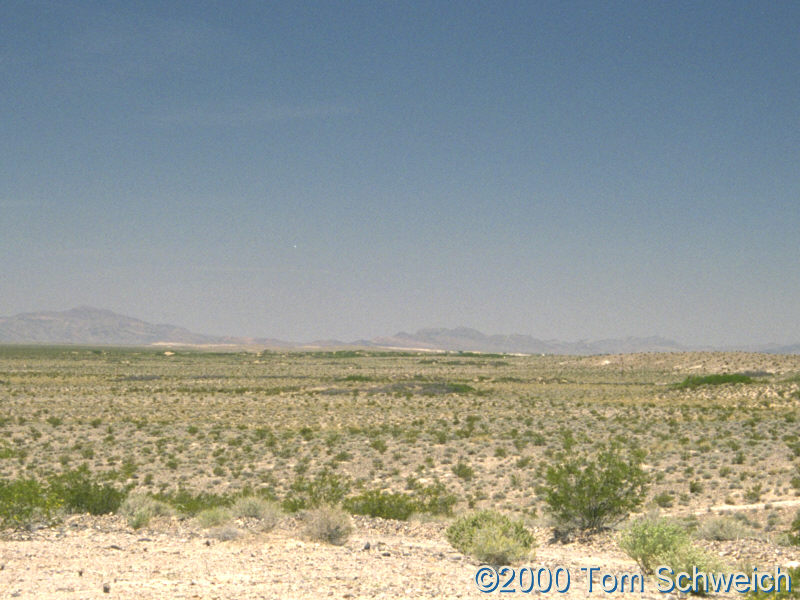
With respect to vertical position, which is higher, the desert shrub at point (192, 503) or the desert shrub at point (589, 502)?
the desert shrub at point (589, 502)

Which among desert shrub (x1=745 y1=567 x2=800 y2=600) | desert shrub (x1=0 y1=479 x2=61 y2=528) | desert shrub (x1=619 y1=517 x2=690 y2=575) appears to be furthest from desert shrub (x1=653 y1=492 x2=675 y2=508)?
desert shrub (x1=0 y1=479 x2=61 y2=528)

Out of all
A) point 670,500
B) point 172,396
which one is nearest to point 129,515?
point 670,500

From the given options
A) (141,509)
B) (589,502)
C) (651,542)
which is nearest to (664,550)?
(651,542)

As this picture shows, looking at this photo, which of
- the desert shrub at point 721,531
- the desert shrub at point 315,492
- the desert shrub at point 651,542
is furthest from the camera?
the desert shrub at point 315,492

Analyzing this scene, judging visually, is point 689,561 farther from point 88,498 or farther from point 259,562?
point 88,498

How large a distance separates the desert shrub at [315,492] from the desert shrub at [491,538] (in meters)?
2.84

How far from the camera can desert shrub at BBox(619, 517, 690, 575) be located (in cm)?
939

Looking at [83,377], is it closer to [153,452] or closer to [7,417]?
[7,417]

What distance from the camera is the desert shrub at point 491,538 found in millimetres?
10117

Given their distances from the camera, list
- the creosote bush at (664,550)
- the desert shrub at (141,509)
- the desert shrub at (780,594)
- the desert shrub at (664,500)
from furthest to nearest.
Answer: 1. the desert shrub at (664,500)
2. the desert shrub at (141,509)
3. the creosote bush at (664,550)
4. the desert shrub at (780,594)

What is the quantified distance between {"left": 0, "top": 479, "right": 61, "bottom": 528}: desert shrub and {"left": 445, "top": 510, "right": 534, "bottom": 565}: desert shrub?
6675mm

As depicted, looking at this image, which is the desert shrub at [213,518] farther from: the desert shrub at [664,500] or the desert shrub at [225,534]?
the desert shrub at [664,500]

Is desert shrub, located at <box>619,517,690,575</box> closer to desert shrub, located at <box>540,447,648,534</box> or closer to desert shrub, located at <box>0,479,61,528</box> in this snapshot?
desert shrub, located at <box>540,447,648,534</box>

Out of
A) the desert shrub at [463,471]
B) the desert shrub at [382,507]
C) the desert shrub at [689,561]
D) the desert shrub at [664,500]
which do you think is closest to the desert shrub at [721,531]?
the desert shrub at [689,561]
